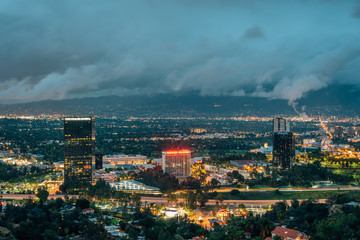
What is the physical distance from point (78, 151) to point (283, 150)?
1407 inches

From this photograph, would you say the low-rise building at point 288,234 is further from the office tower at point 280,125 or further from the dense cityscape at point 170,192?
the office tower at point 280,125

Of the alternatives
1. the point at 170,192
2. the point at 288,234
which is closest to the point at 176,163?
the point at 170,192

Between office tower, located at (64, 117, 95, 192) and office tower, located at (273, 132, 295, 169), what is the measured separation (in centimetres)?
3333

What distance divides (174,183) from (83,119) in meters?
13.3

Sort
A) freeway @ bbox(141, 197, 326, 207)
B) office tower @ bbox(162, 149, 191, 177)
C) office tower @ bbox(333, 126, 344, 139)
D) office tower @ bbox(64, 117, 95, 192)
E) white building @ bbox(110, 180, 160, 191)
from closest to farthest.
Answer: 1. freeway @ bbox(141, 197, 326, 207)
2. white building @ bbox(110, 180, 160, 191)
3. office tower @ bbox(64, 117, 95, 192)
4. office tower @ bbox(162, 149, 191, 177)
5. office tower @ bbox(333, 126, 344, 139)

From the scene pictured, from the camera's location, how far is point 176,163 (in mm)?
58219

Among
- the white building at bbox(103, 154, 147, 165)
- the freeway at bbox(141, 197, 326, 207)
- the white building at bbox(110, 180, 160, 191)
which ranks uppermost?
the white building at bbox(103, 154, 147, 165)

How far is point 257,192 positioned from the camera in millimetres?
47750

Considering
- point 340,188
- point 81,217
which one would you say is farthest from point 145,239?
point 340,188

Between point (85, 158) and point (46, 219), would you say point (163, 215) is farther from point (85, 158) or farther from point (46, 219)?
point (85, 158)

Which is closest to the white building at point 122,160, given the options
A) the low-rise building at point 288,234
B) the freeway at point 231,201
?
the freeway at point 231,201

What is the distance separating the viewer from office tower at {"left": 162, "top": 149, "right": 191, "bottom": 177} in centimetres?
5775

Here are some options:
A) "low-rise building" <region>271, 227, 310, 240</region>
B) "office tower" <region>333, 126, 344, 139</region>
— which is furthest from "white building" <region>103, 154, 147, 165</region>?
"office tower" <region>333, 126, 344, 139</region>

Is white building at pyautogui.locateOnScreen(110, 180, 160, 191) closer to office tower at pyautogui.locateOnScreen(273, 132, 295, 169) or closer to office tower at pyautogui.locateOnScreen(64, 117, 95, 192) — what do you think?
office tower at pyautogui.locateOnScreen(64, 117, 95, 192)
